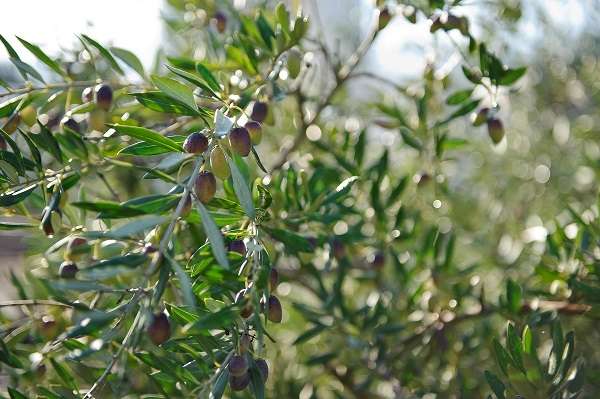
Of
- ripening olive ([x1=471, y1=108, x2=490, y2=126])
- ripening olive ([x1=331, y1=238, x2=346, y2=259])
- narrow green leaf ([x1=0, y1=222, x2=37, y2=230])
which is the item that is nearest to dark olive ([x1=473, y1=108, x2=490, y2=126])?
ripening olive ([x1=471, y1=108, x2=490, y2=126])

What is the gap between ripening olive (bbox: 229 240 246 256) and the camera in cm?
61

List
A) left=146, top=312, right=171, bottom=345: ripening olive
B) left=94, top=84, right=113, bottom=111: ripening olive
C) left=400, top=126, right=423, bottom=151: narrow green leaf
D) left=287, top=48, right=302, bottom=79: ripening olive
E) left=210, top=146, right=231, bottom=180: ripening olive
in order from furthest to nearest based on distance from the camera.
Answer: left=400, top=126, right=423, bottom=151: narrow green leaf
left=287, top=48, right=302, bottom=79: ripening olive
left=94, top=84, right=113, bottom=111: ripening olive
left=210, top=146, right=231, bottom=180: ripening olive
left=146, top=312, right=171, bottom=345: ripening olive

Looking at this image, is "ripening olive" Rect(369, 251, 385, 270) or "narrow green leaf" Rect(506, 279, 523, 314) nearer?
"narrow green leaf" Rect(506, 279, 523, 314)

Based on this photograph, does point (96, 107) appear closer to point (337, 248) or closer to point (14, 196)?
point (14, 196)

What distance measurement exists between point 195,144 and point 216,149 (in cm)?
4

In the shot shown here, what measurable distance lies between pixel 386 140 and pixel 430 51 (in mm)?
339

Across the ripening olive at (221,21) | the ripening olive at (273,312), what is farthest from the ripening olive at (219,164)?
the ripening olive at (221,21)

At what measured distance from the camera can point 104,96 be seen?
709 mm

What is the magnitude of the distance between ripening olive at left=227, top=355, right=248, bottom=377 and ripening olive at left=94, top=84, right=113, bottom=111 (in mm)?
324

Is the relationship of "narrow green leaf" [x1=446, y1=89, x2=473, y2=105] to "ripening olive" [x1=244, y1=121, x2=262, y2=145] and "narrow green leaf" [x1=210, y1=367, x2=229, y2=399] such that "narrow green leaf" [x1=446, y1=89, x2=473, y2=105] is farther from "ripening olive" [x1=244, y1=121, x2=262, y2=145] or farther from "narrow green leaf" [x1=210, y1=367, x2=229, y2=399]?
"narrow green leaf" [x1=210, y1=367, x2=229, y2=399]

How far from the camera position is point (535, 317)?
82cm

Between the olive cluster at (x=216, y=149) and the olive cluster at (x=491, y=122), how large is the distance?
1.13ft

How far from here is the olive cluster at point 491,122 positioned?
32.7 inches

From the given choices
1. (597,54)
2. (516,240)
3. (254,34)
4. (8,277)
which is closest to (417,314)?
(516,240)
